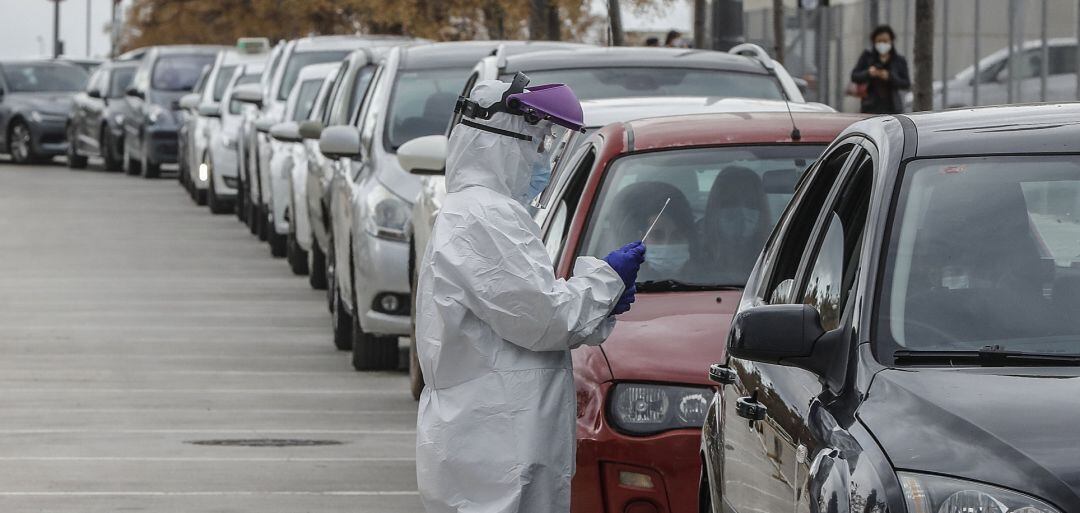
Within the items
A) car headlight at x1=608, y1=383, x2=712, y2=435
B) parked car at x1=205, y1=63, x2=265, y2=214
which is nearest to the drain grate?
car headlight at x1=608, y1=383, x2=712, y2=435

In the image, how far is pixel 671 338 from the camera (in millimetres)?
7207

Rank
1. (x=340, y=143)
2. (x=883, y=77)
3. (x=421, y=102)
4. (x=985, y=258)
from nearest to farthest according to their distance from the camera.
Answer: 1. (x=985, y=258)
2. (x=340, y=143)
3. (x=421, y=102)
4. (x=883, y=77)

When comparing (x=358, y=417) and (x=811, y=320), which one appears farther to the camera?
(x=358, y=417)

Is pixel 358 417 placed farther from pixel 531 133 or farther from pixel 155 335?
pixel 531 133

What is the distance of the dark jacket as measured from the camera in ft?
68.1

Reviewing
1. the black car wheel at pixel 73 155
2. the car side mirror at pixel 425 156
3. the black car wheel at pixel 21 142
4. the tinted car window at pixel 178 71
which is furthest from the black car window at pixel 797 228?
the black car wheel at pixel 21 142

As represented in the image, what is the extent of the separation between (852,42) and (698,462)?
69.0 feet

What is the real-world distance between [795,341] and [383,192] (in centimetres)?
874

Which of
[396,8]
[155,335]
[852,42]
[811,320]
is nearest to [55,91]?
[396,8]

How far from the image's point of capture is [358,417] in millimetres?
11695

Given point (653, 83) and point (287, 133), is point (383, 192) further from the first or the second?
point (287, 133)

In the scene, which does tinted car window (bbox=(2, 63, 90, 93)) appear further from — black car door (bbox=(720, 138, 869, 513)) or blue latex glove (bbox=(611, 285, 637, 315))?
black car door (bbox=(720, 138, 869, 513))

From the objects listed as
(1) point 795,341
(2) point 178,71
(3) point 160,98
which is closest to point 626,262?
(1) point 795,341

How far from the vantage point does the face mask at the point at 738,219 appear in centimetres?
805
